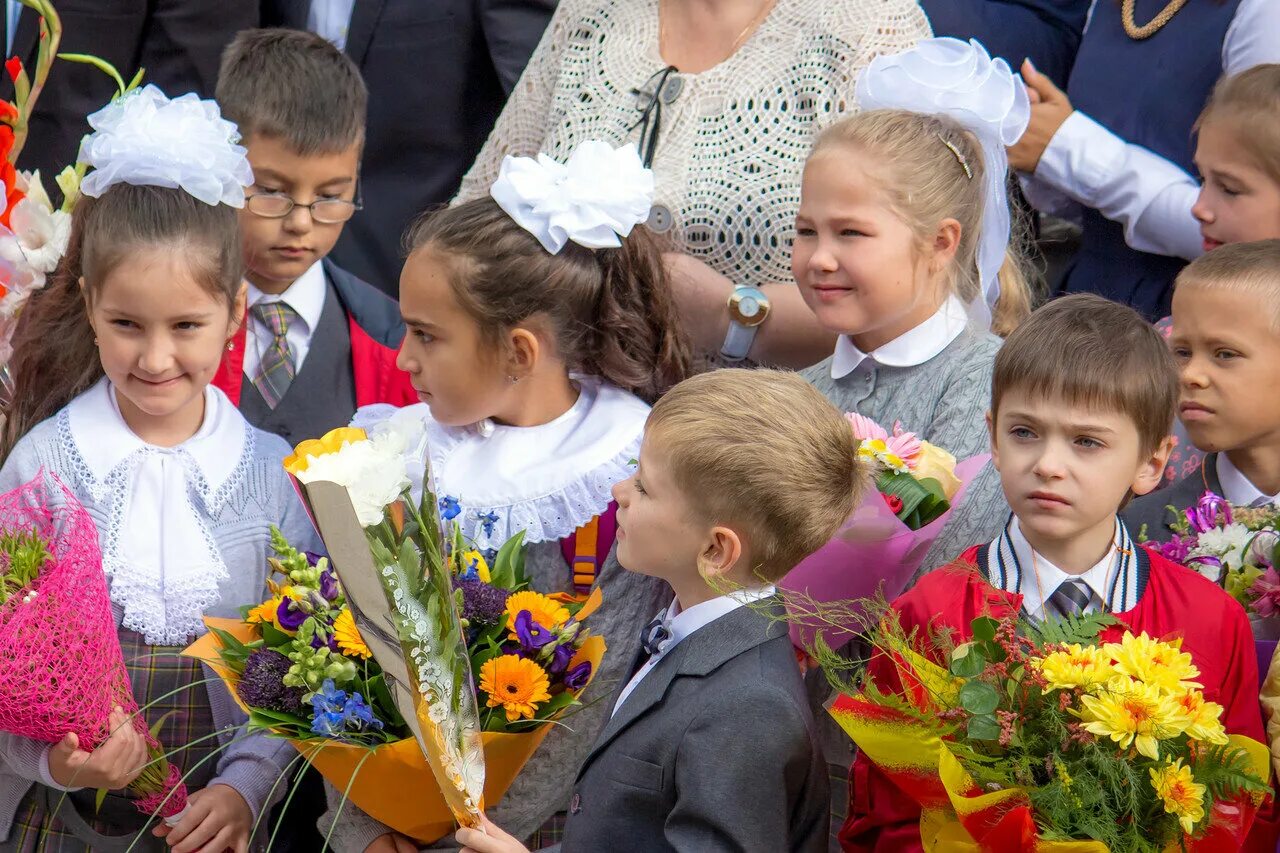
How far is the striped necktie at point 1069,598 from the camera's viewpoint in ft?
7.32

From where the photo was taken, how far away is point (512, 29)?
435 cm

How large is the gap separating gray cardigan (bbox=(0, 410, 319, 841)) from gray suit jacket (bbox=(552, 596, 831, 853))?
73cm

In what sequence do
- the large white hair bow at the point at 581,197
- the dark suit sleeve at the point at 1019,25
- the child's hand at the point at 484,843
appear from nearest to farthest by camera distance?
1. the child's hand at the point at 484,843
2. the large white hair bow at the point at 581,197
3. the dark suit sleeve at the point at 1019,25

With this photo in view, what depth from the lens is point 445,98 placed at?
176 inches

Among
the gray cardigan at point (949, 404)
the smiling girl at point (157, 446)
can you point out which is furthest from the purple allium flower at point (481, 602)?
the gray cardigan at point (949, 404)

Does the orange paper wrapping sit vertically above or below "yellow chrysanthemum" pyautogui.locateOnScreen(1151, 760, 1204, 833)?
below

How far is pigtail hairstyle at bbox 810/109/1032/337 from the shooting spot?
9.08 feet

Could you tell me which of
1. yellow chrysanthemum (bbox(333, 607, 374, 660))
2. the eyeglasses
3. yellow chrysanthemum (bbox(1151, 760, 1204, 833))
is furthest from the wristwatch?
yellow chrysanthemum (bbox(1151, 760, 1204, 833))

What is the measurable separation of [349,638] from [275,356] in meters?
1.18

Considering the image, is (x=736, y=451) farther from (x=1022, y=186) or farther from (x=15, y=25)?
(x=15, y=25)

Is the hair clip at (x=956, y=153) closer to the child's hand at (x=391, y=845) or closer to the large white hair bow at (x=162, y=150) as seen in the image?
the large white hair bow at (x=162, y=150)

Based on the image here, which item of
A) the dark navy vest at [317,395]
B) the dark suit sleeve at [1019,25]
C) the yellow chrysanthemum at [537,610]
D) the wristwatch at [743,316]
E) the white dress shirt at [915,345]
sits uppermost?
the dark suit sleeve at [1019,25]

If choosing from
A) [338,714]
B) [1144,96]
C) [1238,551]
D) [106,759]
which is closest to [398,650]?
[338,714]

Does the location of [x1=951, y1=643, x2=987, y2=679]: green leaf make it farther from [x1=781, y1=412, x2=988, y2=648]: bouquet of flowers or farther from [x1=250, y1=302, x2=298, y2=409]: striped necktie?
[x1=250, y1=302, x2=298, y2=409]: striped necktie
